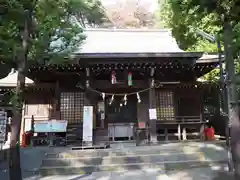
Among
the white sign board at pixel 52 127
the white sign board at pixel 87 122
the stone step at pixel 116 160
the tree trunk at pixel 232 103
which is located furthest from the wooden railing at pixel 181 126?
the tree trunk at pixel 232 103

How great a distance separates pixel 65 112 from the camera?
10656mm

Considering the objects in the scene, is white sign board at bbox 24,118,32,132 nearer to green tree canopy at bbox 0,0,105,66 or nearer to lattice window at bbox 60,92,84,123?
lattice window at bbox 60,92,84,123

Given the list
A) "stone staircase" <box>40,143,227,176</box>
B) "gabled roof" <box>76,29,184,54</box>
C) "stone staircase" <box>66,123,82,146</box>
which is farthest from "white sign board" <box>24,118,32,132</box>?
"gabled roof" <box>76,29,184,54</box>

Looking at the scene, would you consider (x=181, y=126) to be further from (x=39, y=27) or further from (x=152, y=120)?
(x=39, y=27)

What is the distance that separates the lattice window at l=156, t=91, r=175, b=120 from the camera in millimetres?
11076

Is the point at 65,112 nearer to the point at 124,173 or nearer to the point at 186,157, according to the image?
the point at 124,173

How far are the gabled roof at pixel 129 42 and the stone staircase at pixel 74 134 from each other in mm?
3635

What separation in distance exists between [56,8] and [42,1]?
19.1 inches

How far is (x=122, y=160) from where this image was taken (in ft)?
24.6

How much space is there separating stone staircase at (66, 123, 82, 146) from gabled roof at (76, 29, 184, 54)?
11.9ft

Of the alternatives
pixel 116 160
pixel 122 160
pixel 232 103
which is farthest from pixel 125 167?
pixel 232 103

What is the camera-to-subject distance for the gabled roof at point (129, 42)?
11.5 metres

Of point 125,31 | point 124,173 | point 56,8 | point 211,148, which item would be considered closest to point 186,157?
point 211,148

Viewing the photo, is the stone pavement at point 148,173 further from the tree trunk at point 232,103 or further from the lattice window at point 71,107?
the lattice window at point 71,107
